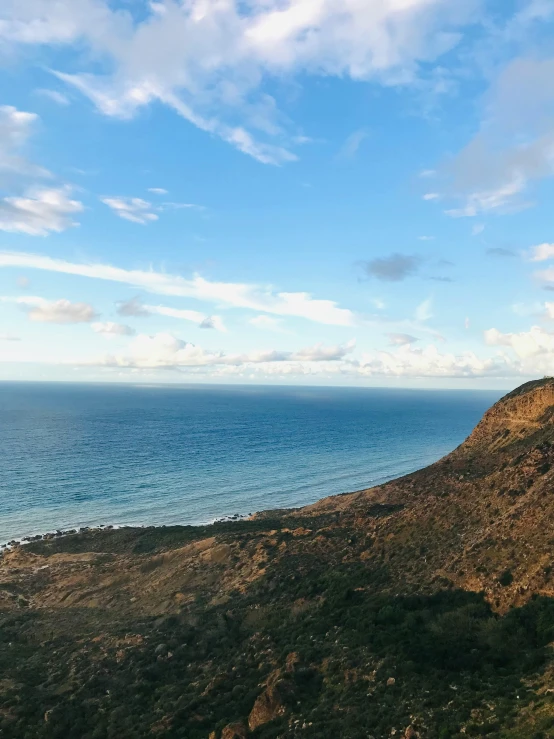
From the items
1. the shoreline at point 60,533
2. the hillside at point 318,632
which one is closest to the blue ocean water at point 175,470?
the shoreline at point 60,533

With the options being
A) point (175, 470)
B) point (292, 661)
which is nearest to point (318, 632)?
point (292, 661)

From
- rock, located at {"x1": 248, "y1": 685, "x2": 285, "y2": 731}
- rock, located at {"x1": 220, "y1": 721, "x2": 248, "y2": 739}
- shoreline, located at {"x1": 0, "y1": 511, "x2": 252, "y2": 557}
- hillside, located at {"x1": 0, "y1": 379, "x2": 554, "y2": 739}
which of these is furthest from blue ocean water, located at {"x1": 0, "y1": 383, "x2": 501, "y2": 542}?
rock, located at {"x1": 220, "y1": 721, "x2": 248, "y2": 739}

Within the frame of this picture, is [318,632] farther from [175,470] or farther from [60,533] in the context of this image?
[175,470]

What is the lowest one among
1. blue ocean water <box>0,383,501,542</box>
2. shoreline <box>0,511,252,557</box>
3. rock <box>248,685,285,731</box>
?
shoreline <box>0,511,252,557</box>

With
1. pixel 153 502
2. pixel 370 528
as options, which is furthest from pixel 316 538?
pixel 153 502

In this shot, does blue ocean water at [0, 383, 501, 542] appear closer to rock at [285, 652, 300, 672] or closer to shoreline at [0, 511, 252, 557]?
shoreline at [0, 511, 252, 557]

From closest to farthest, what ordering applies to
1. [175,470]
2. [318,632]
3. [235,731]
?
[235,731] → [318,632] → [175,470]
